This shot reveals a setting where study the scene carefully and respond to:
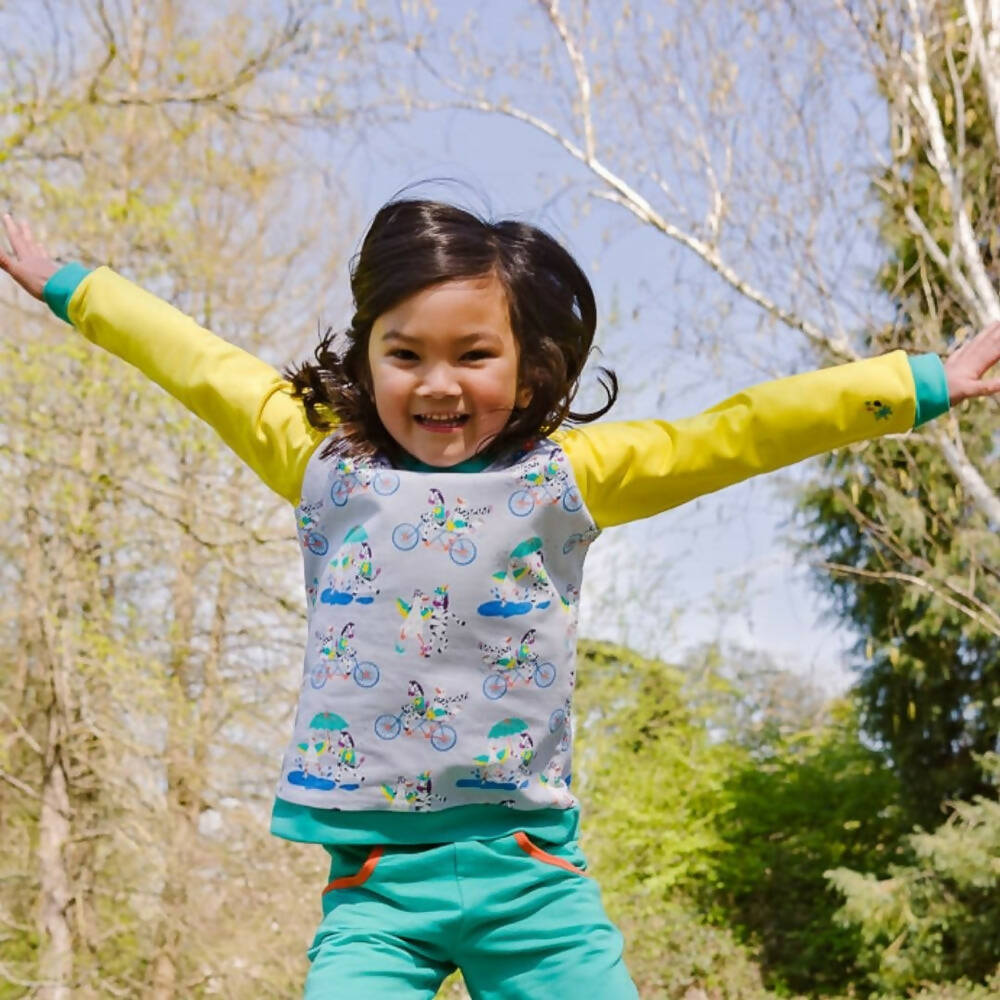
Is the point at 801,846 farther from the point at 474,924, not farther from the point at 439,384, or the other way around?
the point at 439,384

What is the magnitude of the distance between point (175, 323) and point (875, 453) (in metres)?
7.17

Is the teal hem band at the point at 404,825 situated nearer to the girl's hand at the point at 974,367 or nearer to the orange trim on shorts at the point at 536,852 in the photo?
the orange trim on shorts at the point at 536,852

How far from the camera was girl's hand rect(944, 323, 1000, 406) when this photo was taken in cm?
181

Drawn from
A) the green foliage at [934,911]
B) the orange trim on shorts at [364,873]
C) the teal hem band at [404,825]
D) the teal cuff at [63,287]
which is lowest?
the orange trim on shorts at [364,873]

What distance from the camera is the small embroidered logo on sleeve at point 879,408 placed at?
5.87ft

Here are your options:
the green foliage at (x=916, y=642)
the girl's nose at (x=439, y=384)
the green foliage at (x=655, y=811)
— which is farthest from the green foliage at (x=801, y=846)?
the girl's nose at (x=439, y=384)

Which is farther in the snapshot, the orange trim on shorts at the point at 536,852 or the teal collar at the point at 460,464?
the teal collar at the point at 460,464

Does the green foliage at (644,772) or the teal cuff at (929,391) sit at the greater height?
the green foliage at (644,772)

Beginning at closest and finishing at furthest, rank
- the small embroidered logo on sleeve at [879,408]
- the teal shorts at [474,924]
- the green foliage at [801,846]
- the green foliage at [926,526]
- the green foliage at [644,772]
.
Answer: the teal shorts at [474,924]
the small embroidered logo on sleeve at [879,408]
the green foliage at [926,526]
the green foliage at [644,772]
the green foliage at [801,846]

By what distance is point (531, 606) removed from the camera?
166cm

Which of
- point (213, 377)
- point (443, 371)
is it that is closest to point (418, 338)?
point (443, 371)

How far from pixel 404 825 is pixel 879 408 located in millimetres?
835

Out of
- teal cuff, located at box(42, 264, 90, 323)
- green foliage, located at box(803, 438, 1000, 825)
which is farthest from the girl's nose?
green foliage, located at box(803, 438, 1000, 825)

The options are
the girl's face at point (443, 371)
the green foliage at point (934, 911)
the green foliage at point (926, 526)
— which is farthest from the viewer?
the green foliage at point (934, 911)
